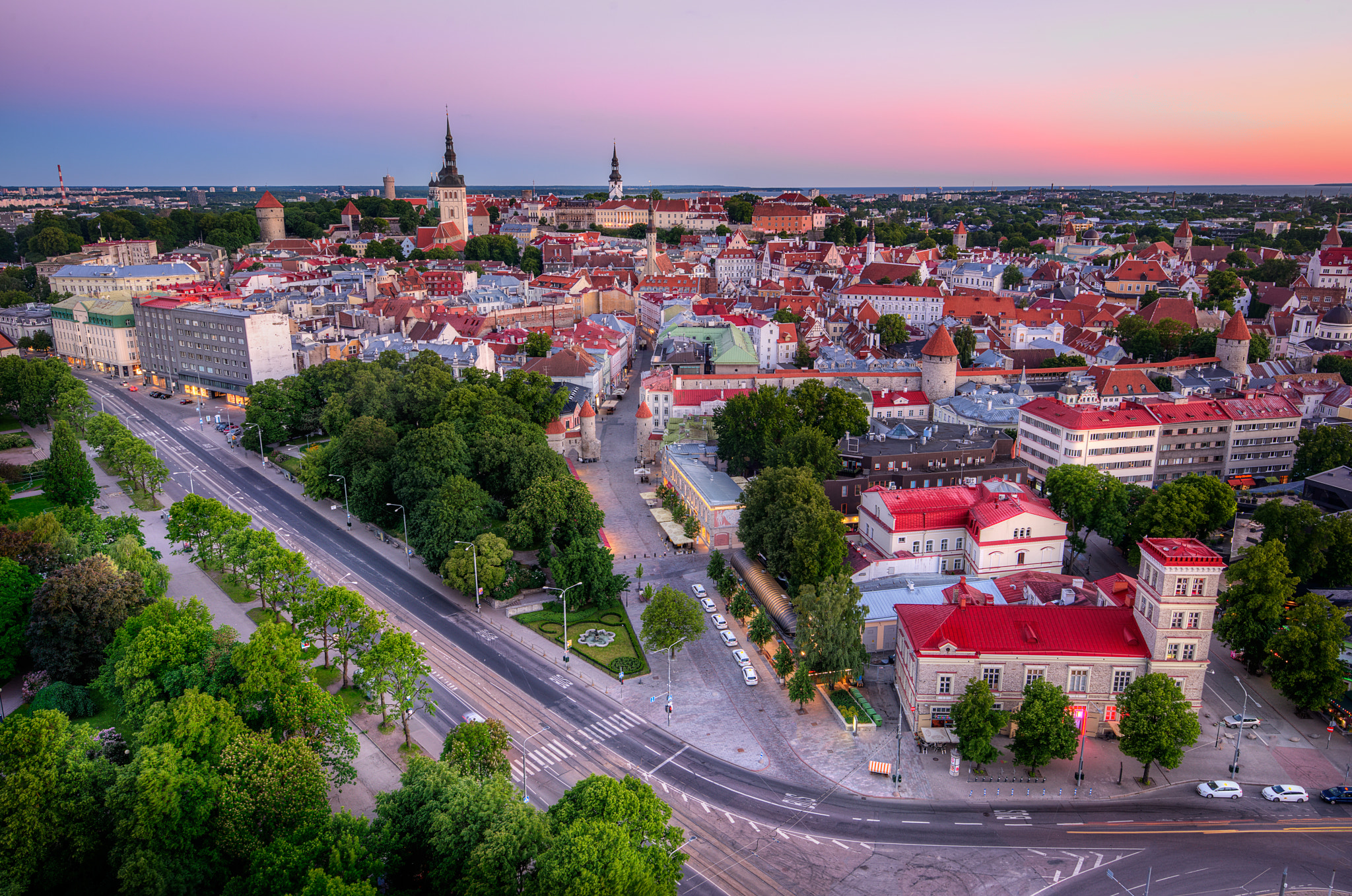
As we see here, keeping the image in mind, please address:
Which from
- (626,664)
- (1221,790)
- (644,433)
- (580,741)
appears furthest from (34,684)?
(1221,790)

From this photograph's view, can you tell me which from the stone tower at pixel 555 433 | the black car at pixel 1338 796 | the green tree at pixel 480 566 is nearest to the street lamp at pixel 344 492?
the green tree at pixel 480 566

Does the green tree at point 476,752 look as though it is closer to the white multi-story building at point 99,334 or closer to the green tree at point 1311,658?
the green tree at point 1311,658

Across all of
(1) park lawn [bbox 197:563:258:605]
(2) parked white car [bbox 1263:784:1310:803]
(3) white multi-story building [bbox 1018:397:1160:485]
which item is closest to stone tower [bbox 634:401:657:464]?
(3) white multi-story building [bbox 1018:397:1160:485]

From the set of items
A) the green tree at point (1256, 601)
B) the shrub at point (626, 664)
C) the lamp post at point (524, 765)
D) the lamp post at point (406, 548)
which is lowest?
the lamp post at point (524, 765)

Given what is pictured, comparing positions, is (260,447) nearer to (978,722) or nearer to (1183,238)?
(978,722)

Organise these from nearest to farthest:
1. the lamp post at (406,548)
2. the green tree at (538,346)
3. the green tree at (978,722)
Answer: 1. the green tree at (978,722)
2. the lamp post at (406,548)
3. the green tree at (538,346)

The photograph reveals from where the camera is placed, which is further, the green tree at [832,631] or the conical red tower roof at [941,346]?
the conical red tower roof at [941,346]
